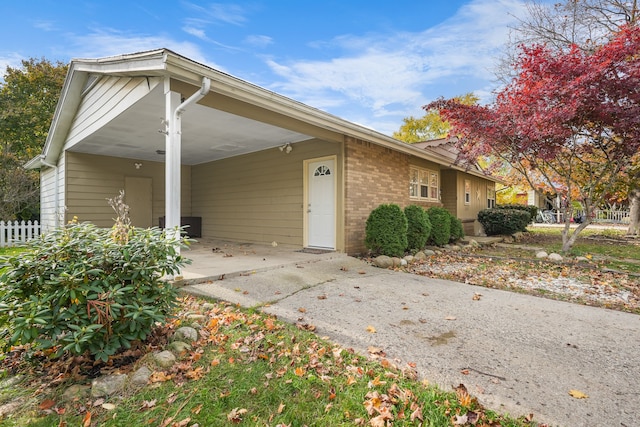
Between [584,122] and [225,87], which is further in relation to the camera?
[584,122]

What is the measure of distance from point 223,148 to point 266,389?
7.57 metres

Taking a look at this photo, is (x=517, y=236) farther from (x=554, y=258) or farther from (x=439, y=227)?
(x=554, y=258)

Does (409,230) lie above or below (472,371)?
above

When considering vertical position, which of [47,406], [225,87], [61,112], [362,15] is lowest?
[47,406]

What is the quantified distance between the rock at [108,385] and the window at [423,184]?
Answer: 8807 millimetres

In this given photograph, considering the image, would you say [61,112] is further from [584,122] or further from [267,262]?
[584,122]

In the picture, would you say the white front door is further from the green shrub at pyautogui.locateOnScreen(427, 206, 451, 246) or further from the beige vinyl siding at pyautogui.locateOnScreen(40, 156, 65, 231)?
the beige vinyl siding at pyautogui.locateOnScreen(40, 156, 65, 231)

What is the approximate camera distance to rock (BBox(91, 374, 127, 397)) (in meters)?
2.02

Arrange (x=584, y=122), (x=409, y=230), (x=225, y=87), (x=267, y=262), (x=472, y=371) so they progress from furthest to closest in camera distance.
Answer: (x=409, y=230) → (x=584, y=122) → (x=267, y=262) → (x=225, y=87) → (x=472, y=371)

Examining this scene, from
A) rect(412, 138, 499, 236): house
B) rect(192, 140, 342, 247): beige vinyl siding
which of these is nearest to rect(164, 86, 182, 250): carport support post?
rect(192, 140, 342, 247): beige vinyl siding

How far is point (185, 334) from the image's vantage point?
2.73 metres

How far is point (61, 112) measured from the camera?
7574 millimetres

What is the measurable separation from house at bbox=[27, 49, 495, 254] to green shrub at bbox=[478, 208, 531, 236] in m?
2.51

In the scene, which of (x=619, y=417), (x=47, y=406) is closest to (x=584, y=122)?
(x=619, y=417)
